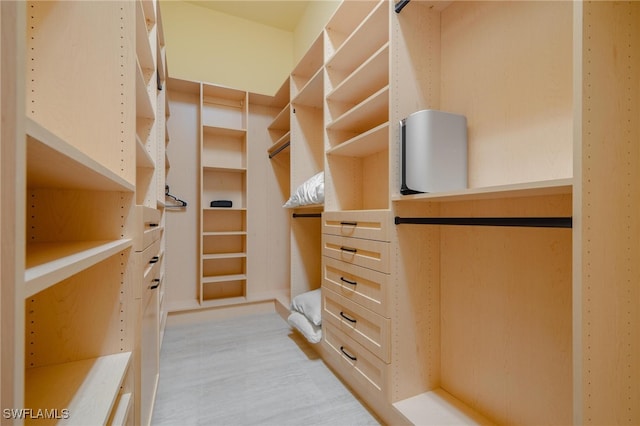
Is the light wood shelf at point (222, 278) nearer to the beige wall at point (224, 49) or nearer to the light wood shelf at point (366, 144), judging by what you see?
the light wood shelf at point (366, 144)

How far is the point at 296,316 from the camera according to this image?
7.41ft

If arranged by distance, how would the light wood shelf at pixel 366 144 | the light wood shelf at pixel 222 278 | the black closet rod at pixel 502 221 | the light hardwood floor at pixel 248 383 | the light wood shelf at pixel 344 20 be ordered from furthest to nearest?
the light wood shelf at pixel 222 278, the light wood shelf at pixel 344 20, the light wood shelf at pixel 366 144, the light hardwood floor at pixel 248 383, the black closet rod at pixel 502 221

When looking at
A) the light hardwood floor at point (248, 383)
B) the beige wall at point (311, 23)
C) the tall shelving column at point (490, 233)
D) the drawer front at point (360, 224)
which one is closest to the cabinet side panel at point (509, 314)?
the tall shelving column at point (490, 233)

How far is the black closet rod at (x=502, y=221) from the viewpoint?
81cm

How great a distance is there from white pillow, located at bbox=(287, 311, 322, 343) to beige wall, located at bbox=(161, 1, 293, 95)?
2.52 metres

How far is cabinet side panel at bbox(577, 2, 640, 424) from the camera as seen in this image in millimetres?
760

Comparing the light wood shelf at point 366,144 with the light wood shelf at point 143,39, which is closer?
the light wood shelf at point 143,39

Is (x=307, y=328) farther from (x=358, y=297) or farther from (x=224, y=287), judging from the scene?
(x=224, y=287)

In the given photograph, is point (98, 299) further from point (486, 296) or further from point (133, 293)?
point (486, 296)

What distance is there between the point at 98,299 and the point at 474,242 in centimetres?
151

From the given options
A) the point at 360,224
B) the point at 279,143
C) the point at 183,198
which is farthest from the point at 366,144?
the point at 183,198

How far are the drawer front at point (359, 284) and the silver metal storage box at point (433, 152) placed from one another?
0.47 meters

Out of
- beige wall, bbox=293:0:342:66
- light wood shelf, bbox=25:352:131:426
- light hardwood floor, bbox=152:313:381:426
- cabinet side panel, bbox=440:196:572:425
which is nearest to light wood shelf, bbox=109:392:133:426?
light wood shelf, bbox=25:352:131:426

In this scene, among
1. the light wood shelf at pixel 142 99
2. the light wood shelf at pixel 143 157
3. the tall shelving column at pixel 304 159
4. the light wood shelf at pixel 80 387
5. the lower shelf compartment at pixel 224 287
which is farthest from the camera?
the lower shelf compartment at pixel 224 287
